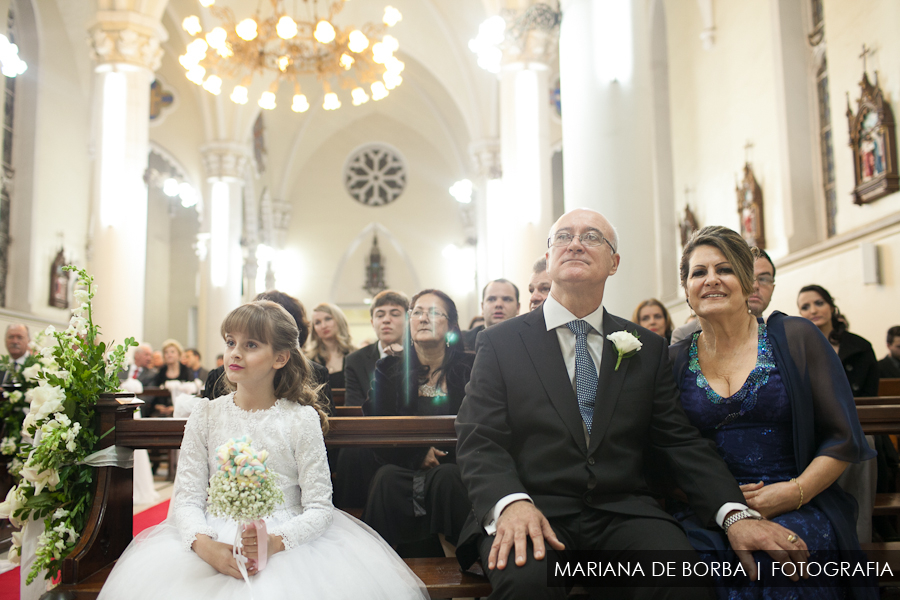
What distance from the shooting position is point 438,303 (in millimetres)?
3631

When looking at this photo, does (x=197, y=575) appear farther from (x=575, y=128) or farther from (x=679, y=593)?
(x=575, y=128)

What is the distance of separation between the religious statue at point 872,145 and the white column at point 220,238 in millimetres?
12332

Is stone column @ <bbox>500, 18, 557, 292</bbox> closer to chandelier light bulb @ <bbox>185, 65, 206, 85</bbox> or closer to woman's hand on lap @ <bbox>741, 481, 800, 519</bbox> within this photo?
chandelier light bulb @ <bbox>185, 65, 206, 85</bbox>

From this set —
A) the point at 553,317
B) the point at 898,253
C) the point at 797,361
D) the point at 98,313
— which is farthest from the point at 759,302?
the point at 98,313

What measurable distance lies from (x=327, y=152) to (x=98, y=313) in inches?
636

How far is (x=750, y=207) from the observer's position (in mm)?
9148

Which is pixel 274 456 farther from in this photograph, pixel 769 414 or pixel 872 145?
pixel 872 145

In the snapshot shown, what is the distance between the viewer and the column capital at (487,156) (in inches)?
617

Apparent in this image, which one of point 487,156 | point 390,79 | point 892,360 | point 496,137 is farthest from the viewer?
point 487,156

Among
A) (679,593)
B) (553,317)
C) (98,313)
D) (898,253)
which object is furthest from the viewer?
(98,313)

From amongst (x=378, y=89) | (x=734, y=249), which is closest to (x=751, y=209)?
(x=378, y=89)

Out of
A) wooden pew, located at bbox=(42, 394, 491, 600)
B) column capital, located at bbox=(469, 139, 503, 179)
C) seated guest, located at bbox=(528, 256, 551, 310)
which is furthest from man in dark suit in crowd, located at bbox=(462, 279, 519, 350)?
column capital, located at bbox=(469, 139, 503, 179)

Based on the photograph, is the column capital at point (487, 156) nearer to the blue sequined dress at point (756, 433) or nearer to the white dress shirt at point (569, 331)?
the white dress shirt at point (569, 331)

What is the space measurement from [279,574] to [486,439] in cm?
77
